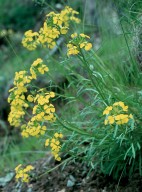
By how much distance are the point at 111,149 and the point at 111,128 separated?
0.16 m

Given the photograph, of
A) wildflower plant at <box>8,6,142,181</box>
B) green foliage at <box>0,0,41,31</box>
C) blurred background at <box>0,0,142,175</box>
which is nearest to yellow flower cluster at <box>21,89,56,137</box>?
wildflower plant at <box>8,6,142,181</box>

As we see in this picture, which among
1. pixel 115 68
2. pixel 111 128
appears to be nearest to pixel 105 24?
pixel 115 68

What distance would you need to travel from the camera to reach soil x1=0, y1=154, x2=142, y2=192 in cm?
318

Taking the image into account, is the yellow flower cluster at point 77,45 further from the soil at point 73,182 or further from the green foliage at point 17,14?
the green foliage at point 17,14

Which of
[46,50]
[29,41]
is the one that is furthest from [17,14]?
[29,41]

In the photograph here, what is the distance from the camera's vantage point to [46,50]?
3.79m

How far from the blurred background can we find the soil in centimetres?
50

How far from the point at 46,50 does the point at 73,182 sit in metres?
1.10

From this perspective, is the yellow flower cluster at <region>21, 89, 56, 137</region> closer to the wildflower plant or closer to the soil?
the wildflower plant

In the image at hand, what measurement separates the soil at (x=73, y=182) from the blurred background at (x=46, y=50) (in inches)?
19.6

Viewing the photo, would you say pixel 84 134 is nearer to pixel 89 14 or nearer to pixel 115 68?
pixel 115 68

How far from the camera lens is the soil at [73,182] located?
125 inches

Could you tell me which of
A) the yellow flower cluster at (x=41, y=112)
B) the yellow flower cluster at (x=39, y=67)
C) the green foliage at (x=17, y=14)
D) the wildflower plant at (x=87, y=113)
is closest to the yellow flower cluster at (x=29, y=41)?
the wildflower plant at (x=87, y=113)

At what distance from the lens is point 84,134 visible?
293cm
